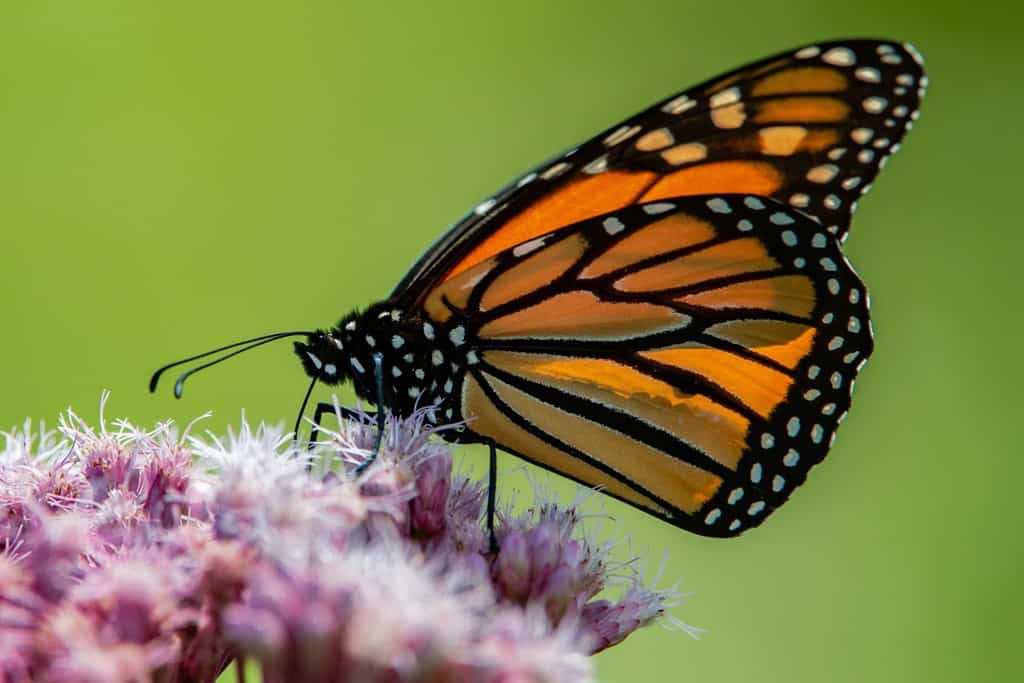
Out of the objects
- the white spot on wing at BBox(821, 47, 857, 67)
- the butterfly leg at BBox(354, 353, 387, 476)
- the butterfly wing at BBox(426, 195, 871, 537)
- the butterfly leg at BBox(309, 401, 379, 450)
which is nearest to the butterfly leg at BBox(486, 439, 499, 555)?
the butterfly leg at BBox(354, 353, 387, 476)

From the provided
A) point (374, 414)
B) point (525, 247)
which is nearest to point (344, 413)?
point (374, 414)

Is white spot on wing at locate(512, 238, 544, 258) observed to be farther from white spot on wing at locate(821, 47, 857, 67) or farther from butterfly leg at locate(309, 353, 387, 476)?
white spot on wing at locate(821, 47, 857, 67)

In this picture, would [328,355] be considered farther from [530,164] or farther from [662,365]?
[530,164]

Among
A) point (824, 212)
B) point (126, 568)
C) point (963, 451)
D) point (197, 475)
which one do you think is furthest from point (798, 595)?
point (126, 568)

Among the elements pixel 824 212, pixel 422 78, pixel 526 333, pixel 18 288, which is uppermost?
pixel 422 78

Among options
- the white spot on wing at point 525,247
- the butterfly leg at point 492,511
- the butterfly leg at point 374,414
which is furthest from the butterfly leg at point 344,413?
the white spot on wing at point 525,247

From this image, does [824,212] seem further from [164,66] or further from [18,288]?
[164,66]
